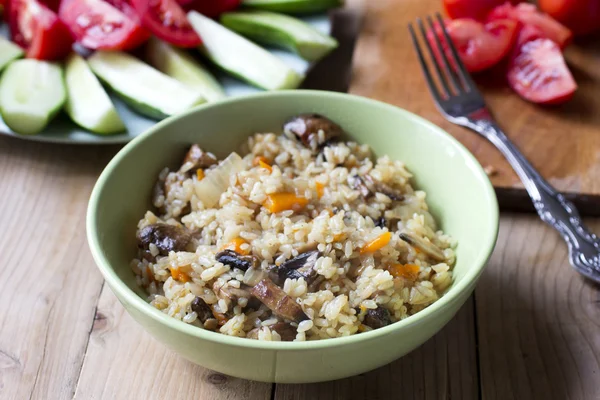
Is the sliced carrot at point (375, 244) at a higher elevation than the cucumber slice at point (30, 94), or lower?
higher

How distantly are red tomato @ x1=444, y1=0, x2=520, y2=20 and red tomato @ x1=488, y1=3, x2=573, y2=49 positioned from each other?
0.15 feet

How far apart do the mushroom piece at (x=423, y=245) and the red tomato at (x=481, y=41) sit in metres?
1.49

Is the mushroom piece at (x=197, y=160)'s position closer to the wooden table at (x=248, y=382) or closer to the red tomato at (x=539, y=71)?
the wooden table at (x=248, y=382)

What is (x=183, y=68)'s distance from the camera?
3.43 metres

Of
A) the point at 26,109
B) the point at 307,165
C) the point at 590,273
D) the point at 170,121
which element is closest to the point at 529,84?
the point at 590,273

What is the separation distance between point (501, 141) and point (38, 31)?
2.21m

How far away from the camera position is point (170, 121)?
2578 millimetres

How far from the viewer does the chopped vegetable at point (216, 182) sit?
2.48 m

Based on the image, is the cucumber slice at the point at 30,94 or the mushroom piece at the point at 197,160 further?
the cucumber slice at the point at 30,94

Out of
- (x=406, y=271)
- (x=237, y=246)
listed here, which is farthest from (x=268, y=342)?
(x=406, y=271)

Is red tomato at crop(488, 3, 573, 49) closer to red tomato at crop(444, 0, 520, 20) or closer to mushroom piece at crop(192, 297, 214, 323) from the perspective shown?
red tomato at crop(444, 0, 520, 20)

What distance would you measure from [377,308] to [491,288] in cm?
76

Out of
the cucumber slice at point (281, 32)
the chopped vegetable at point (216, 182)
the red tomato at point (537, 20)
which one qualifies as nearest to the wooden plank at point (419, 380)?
the chopped vegetable at point (216, 182)

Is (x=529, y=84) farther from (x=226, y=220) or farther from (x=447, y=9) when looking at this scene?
(x=226, y=220)
